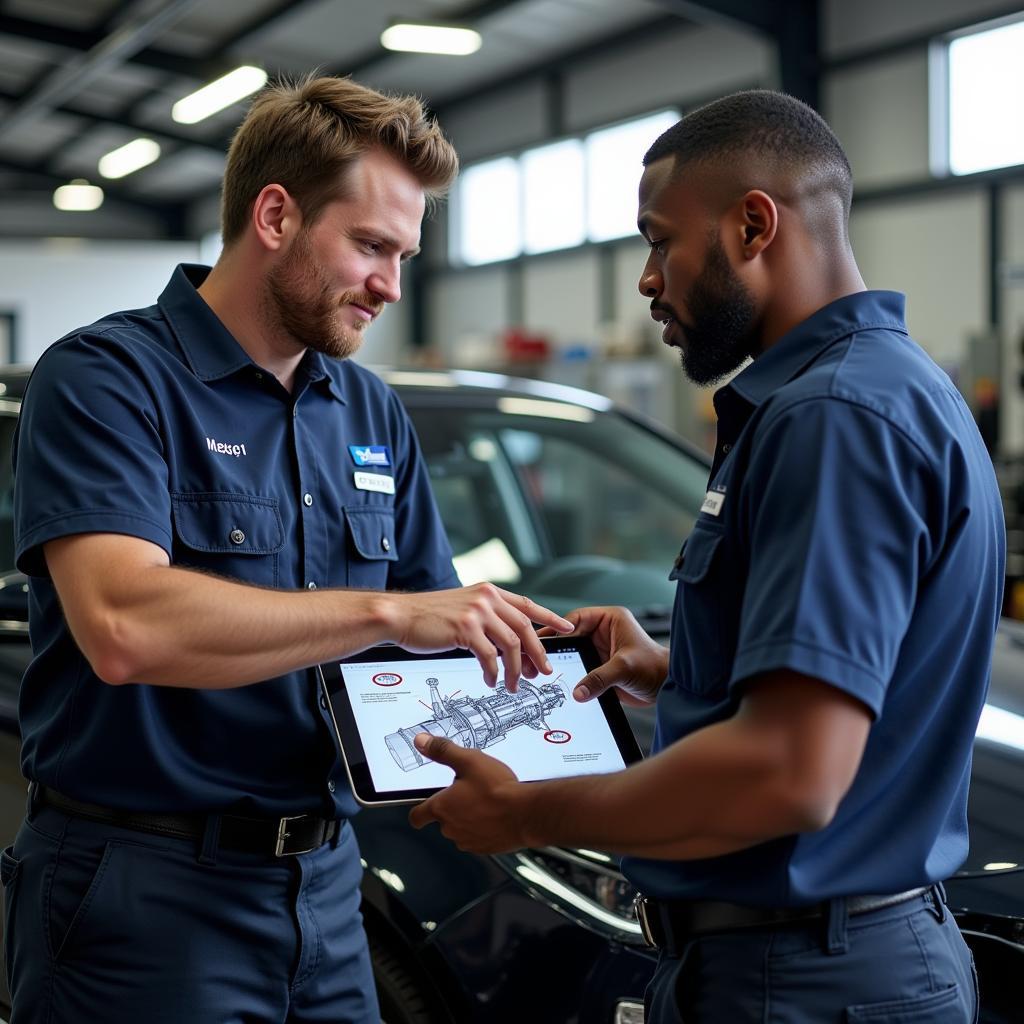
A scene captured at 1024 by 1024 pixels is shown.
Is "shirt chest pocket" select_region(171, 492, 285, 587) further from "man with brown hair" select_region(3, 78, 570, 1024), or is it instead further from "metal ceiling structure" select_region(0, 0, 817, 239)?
"metal ceiling structure" select_region(0, 0, 817, 239)

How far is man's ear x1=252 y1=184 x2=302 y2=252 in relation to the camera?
1.71 m

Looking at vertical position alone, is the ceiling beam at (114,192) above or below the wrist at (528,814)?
above

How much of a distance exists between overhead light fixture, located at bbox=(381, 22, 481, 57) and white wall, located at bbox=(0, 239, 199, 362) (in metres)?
2.51

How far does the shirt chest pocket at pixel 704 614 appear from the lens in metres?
1.24

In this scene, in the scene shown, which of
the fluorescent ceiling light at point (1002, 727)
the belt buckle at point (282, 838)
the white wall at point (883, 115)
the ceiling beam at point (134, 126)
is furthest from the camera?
the ceiling beam at point (134, 126)

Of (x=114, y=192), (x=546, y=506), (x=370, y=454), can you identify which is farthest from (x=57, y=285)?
(x=370, y=454)

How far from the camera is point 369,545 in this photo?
5.96 feet

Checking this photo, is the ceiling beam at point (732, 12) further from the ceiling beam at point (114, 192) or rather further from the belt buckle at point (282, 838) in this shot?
the ceiling beam at point (114, 192)

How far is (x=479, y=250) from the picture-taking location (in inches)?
547

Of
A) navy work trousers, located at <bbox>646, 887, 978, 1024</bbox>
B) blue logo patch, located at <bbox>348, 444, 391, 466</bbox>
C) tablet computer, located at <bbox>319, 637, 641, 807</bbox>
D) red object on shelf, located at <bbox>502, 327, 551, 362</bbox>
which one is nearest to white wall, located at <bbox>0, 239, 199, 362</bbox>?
red object on shelf, located at <bbox>502, 327, 551, 362</bbox>

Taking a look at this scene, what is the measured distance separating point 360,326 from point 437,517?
0.39 m

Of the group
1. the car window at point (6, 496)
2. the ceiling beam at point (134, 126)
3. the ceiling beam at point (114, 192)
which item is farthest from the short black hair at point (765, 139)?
the ceiling beam at point (114, 192)

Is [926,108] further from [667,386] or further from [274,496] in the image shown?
[274,496]

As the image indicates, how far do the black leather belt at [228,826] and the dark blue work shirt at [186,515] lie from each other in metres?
0.02
